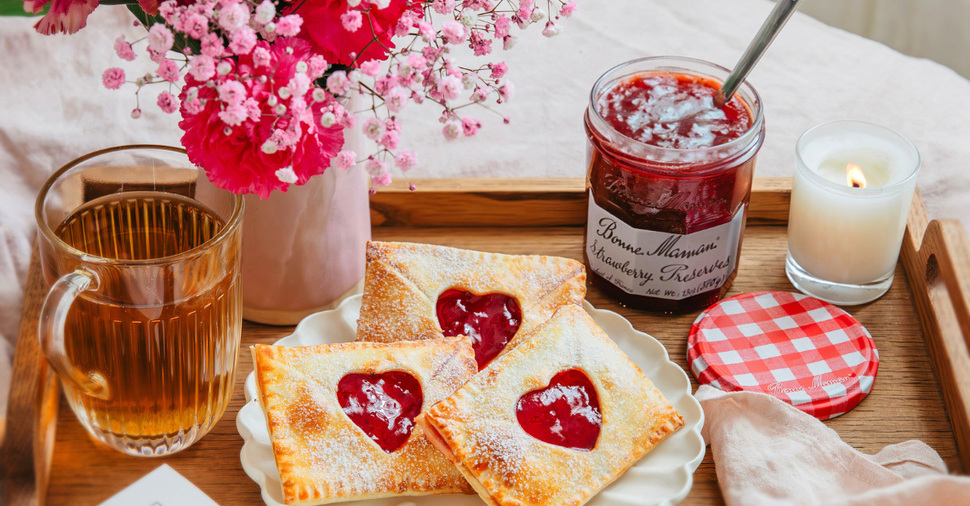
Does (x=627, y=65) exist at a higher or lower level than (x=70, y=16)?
lower

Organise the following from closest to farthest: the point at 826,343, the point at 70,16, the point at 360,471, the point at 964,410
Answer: the point at 70,16 → the point at 360,471 → the point at 964,410 → the point at 826,343

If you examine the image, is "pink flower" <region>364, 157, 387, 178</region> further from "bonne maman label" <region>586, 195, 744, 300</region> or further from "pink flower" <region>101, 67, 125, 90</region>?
"bonne maman label" <region>586, 195, 744, 300</region>

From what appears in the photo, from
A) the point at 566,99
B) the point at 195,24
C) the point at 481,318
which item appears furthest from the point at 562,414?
the point at 566,99

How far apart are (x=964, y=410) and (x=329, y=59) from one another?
0.73 meters

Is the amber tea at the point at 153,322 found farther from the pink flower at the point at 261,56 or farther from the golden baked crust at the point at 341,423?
the pink flower at the point at 261,56

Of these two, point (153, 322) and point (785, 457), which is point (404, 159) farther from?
point (785, 457)

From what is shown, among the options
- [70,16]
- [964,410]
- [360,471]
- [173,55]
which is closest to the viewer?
[70,16]

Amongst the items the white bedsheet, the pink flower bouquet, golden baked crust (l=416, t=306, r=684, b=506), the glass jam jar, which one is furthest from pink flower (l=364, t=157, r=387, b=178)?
the white bedsheet

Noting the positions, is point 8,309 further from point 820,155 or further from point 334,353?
point 820,155

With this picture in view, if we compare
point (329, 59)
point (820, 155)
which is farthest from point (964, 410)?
point (329, 59)

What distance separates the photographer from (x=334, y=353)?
0.96 m

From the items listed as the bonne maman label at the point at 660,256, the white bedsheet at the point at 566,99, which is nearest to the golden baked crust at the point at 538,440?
the bonne maman label at the point at 660,256

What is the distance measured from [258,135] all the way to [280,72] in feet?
0.17

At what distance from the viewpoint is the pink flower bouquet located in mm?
676
